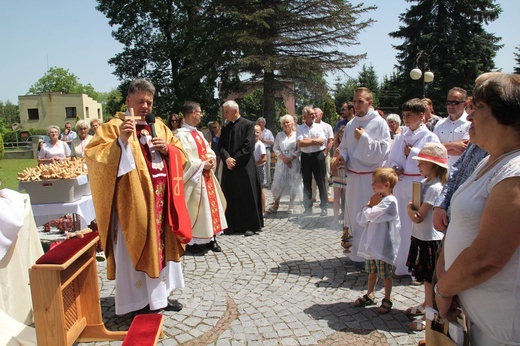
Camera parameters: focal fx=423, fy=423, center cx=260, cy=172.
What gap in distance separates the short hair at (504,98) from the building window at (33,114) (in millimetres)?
60158

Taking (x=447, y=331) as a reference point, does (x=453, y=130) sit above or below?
above

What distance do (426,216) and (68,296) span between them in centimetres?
312

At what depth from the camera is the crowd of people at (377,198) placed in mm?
1761

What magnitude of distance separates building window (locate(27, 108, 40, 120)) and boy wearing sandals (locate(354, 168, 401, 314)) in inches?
Result: 2297

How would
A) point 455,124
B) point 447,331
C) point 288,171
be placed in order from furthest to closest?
point 288,171 < point 455,124 < point 447,331

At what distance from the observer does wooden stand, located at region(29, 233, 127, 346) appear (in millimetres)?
2805

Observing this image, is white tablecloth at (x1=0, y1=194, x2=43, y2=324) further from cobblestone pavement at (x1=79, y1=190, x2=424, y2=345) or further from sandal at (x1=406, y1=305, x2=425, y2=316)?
sandal at (x1=406, y1=305, x2=425, y2=316)

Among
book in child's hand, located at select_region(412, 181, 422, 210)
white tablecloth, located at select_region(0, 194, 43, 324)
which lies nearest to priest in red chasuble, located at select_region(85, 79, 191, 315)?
white tablecloth, located at select_region(0, 194, 43, 324)

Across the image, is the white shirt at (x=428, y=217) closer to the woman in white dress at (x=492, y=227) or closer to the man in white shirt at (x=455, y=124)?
the man in white shirt at (x=455, y=124)

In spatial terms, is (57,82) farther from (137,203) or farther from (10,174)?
(137,203)

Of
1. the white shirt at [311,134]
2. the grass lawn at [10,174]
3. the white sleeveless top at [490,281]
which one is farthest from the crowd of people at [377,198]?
the grass lawn at [10,174]

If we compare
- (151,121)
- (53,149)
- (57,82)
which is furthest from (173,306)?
(57,82)

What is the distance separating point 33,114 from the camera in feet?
178

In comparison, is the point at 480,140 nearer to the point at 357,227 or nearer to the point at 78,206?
the point at 357,227
